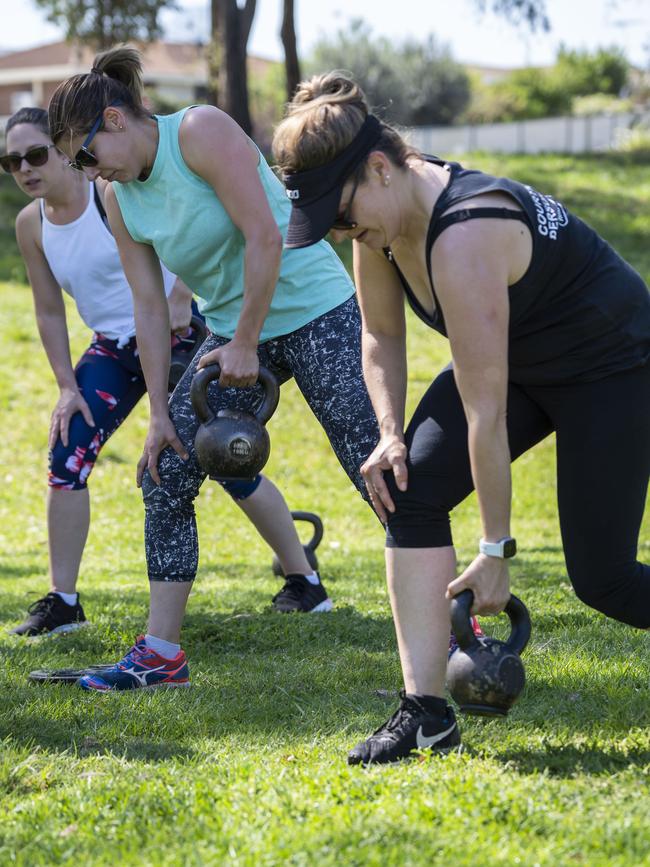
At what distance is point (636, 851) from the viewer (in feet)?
8.28

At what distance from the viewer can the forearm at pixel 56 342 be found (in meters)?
5.34

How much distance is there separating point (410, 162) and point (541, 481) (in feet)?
25.7

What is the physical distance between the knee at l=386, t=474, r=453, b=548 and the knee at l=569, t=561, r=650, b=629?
0.40m

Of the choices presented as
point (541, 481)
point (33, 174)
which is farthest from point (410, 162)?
point (541, 481)

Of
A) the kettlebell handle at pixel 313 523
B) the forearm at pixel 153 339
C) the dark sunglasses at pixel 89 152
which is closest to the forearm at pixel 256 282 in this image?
the forearm at pixel 153 339

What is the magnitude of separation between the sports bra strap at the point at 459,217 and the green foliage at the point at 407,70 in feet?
135

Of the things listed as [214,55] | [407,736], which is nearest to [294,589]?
[407,736]

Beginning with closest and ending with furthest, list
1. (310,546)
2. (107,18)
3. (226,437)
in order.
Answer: (226,437) → (310,546) → (107,18)

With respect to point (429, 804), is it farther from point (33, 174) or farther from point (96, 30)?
point (96, 30)

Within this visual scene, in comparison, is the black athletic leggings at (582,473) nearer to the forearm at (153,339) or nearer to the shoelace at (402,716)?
the shoelace at (402,716)

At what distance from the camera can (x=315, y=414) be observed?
4.18 meters

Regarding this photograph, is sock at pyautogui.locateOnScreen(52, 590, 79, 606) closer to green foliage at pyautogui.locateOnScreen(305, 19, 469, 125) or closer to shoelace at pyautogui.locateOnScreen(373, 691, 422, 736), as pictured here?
shoelace at pyautogui.locateOnScreen(373, 691, 422, 736)

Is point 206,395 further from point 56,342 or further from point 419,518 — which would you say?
point 56,342

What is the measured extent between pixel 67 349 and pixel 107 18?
2614 cm
